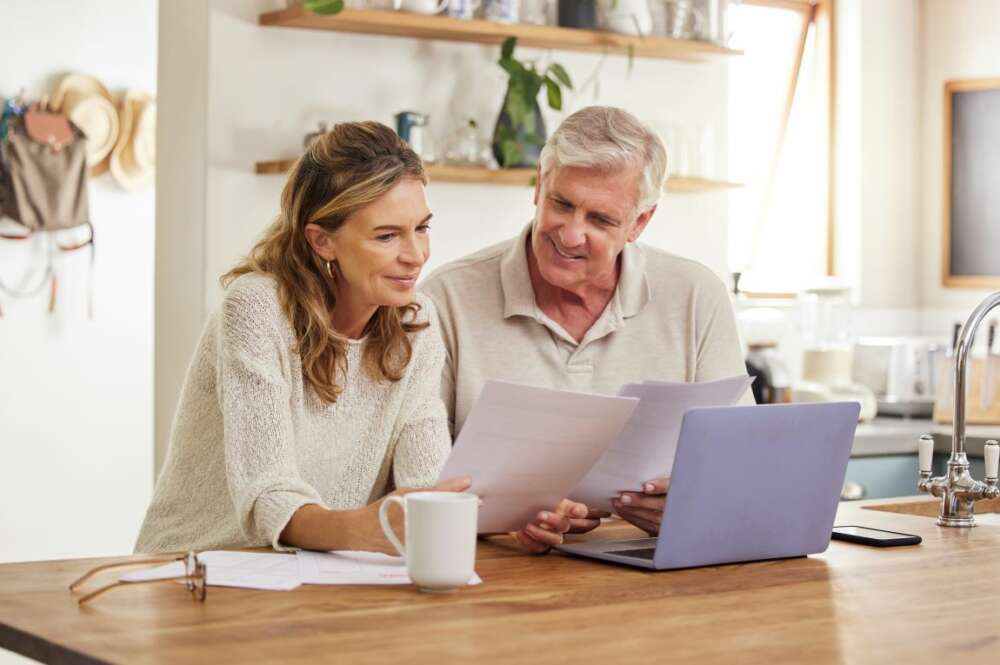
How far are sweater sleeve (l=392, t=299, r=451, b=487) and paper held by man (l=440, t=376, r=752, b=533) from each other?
23cm

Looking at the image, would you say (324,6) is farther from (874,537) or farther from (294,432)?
(874,537)

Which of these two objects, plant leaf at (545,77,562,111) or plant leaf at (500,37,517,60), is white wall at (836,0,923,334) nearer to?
plant leaf at (545,77,562,111)

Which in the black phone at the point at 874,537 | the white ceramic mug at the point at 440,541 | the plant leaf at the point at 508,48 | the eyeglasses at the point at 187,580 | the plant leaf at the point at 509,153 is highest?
the plant leaf at the point at 508,48

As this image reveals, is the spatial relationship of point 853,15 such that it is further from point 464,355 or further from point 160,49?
point 464,355

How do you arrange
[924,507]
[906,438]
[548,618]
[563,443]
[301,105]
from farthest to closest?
[906,438] → [301,105] → [924,507] → [563,443] → [548,618]

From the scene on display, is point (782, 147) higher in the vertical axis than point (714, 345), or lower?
higher

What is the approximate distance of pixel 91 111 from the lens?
17.9 feet

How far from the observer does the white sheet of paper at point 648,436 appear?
6.91 ft

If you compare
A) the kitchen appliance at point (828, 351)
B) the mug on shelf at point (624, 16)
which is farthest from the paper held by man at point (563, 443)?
the kitchen appliance at point (828, 351)

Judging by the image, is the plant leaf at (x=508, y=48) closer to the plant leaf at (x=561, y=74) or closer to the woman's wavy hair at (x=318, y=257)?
the plant leaf at (x=561, y=74)

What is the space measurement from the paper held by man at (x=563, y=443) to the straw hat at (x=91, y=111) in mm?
3734

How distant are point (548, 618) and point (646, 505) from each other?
0.60m

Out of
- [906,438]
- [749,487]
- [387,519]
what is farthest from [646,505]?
[906,438]

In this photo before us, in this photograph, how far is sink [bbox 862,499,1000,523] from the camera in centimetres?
277
